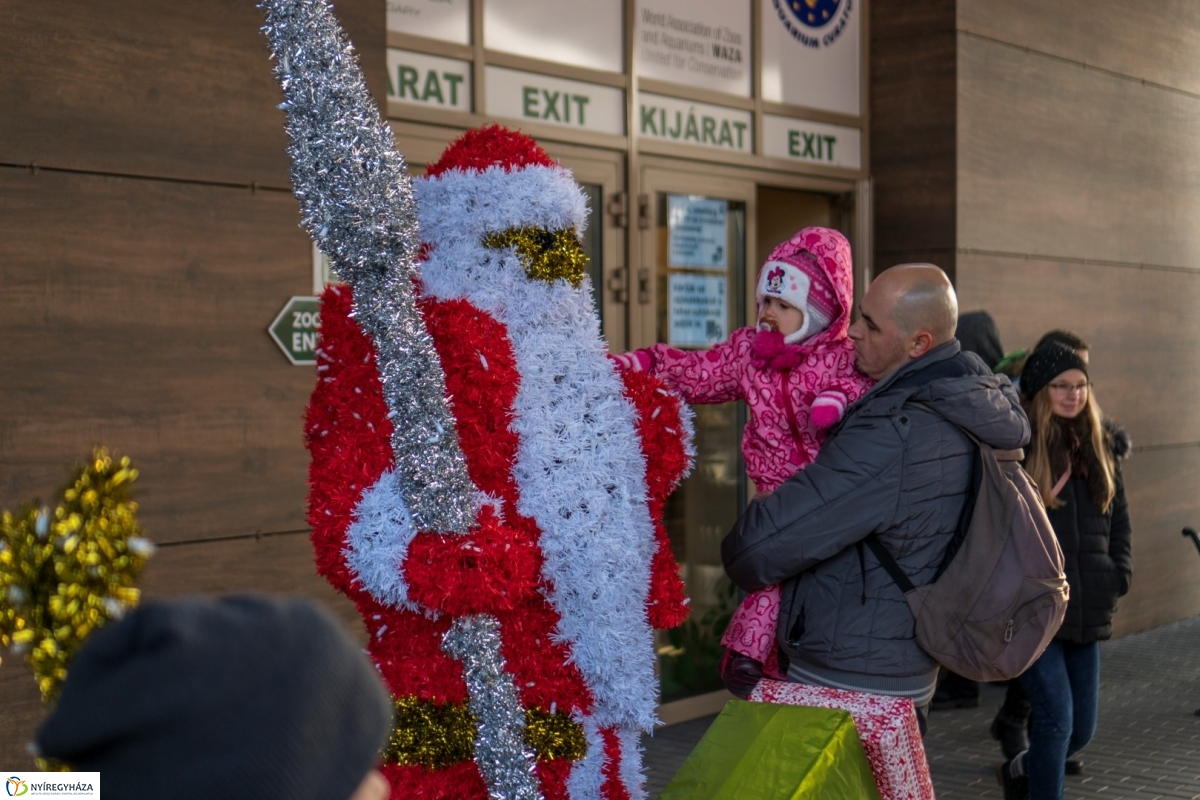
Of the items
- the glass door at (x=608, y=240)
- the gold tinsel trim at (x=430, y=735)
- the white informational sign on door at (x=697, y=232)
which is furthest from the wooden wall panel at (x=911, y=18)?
the gold tinsel trim at (x=430, y=735)

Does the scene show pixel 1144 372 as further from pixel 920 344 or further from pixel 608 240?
pixel 920 344

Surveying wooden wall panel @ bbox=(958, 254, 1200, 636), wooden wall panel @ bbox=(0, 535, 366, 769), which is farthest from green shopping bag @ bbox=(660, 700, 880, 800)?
wooden wall panel @ bbox=(958, 254, 1200, 636)

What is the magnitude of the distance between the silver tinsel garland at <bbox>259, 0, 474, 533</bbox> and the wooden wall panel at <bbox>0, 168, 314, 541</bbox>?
1.99 metres

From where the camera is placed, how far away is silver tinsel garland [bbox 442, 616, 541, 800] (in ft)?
7.95

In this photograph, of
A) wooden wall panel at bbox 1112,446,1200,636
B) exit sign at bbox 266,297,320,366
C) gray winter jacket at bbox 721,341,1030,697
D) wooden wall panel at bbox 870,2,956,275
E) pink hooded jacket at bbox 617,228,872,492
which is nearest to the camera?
gray winter jacket at bbox 721,341,1030,697

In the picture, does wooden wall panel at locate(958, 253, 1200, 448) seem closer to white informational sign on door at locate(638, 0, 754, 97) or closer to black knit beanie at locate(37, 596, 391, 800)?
white informational sign on door at locate(638, 0, 754, 97)

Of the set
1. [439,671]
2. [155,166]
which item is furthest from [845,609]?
[155,166]

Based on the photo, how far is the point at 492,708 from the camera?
2439 mm

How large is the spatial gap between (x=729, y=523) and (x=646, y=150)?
1995 millimetres

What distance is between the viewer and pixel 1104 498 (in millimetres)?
4957

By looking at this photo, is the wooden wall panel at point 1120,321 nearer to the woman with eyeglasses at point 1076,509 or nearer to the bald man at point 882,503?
the woman with eyeglasses at point 1076,509

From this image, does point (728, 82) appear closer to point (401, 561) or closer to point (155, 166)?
point (155, 166)

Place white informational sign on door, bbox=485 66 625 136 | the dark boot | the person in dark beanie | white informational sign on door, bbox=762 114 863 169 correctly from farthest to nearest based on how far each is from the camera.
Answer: white informational sign on door, bbox=762 114 863 169 < the person in dark beanie < white informational sign on door, bbox=485 66 625 136 < the dark boot

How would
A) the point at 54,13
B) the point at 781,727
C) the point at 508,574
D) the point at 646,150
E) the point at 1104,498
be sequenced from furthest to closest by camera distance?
the point at 646,150 → the point at 1104,498 → the point at 54,13 → the point at 781,727 → the point at 508,574
